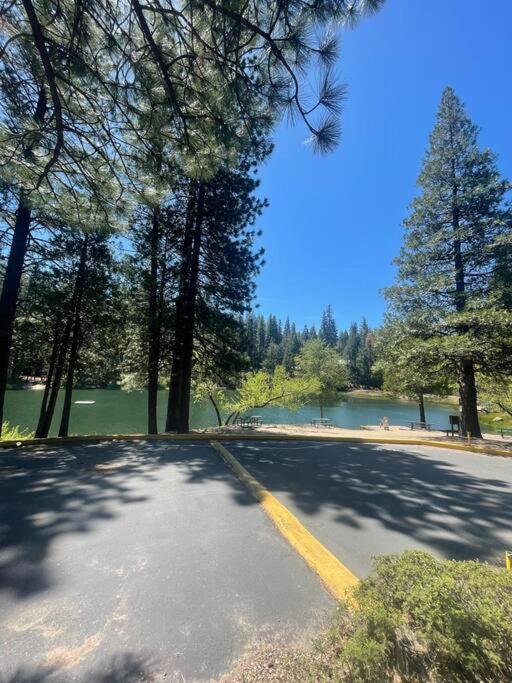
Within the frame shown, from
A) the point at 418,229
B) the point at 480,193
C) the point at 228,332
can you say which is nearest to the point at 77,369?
the point at 228,332

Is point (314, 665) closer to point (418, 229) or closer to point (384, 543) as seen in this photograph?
point (384, 543)

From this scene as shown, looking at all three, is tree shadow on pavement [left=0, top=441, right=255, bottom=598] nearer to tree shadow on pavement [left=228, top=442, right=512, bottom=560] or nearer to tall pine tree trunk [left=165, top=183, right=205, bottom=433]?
tree shadow on pavement [left=228, top=442, right=512, bottom=560]

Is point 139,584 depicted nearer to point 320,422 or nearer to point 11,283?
point 11,283

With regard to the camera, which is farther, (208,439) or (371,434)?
(371,434)

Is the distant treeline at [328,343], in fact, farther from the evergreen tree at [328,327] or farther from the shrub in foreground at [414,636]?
the shrub in foreground at [414,636]

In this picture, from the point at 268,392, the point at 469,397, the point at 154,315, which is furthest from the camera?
the point at 268,392

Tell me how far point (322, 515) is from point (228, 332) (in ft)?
28.1

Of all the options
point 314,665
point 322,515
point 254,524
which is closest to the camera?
point 314,665

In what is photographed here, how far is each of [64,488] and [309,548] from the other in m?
3.01

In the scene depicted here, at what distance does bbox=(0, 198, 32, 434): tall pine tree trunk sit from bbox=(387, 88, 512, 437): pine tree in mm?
11440

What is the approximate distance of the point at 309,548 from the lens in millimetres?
2473

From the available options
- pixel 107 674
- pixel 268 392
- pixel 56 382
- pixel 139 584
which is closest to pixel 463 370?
pixel 268 392

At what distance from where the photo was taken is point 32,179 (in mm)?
4777

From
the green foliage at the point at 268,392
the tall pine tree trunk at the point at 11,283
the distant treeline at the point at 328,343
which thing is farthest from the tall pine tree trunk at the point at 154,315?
the distant treeline at the point at 328,343
